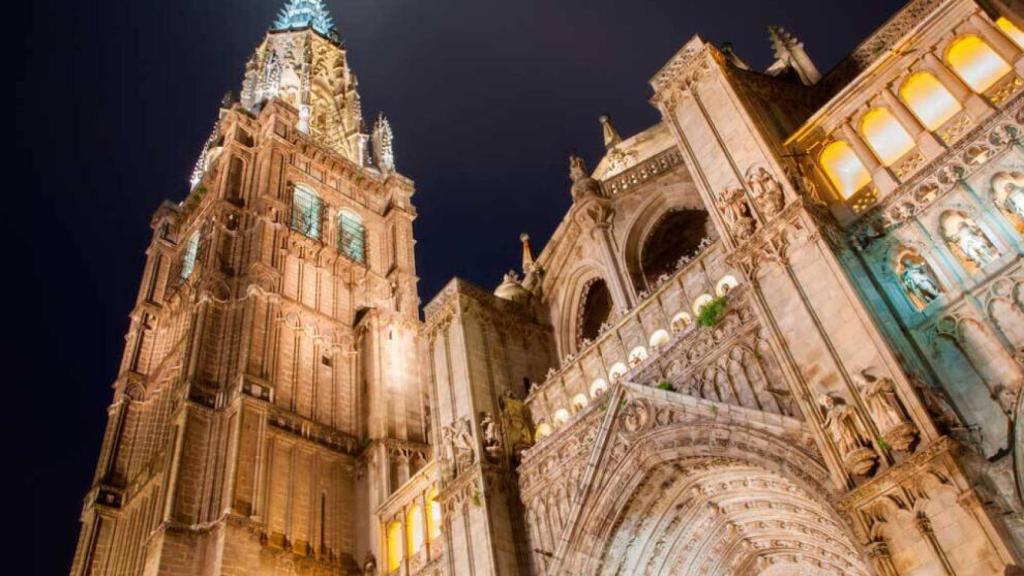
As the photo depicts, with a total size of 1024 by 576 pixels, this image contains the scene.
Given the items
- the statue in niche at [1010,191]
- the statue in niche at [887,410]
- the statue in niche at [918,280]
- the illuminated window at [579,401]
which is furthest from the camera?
the illuminated window at [579,401]

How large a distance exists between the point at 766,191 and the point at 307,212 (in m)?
30.4

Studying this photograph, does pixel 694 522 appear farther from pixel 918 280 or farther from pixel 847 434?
pixel 918 280

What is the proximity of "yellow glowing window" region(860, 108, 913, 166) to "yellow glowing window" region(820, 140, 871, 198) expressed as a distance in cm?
43

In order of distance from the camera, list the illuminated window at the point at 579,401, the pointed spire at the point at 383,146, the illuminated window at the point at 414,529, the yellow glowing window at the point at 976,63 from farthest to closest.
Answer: the pointed spire at the point at 383,146, the illuminated window at the point at 414,529, the illuminated window at the point at 579,401, the yellow glowing window at the point at 976,63

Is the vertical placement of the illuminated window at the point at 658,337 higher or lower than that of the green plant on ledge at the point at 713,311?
higher

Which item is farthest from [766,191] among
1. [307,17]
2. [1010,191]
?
[307,17]

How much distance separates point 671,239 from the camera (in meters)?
26.4

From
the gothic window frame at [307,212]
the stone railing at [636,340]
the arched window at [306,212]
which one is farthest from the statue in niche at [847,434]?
the arched window at [306,212]

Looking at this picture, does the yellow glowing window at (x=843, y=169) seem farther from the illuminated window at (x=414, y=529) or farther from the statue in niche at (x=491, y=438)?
the illuminated window at (x=414, y=529)

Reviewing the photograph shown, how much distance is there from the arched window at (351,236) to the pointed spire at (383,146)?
8.39 metres

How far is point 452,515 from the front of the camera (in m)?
21.3

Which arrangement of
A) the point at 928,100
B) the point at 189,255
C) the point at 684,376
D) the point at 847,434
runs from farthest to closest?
the point at 189,255 < the point at 684,376 < the point at 928,100 < the point at 847,434

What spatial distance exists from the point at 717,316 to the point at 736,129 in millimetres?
4298

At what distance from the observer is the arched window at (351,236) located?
1673 inches
